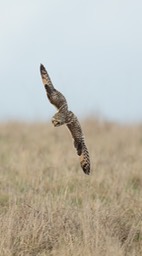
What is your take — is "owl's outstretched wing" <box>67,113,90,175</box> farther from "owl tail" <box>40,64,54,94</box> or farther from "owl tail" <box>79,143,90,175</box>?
"owl tail" <box>40,64,54,94</box>

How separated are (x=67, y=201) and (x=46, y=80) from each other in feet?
10.2

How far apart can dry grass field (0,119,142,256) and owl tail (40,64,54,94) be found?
5.41 ft

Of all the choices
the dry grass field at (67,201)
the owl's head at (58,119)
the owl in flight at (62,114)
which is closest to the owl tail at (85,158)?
the owl in flight at (62,114)

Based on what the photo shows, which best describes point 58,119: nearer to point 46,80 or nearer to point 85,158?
point 46,80

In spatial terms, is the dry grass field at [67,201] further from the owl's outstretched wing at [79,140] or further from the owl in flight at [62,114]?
the owl in flight at [62,114]

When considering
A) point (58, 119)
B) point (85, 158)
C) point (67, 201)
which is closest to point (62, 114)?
point (58, 119)

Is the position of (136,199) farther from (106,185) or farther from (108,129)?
(108,129)

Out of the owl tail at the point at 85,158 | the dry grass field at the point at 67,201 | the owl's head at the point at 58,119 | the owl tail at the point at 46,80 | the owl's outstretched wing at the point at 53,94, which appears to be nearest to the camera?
the owl's head at the point at 58,119

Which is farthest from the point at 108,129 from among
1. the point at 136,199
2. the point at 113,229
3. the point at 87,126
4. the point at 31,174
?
the point at 113,229

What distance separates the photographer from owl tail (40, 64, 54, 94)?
4.24 m

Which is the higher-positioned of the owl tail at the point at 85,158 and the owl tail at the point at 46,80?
the owl tail at the point at 46,80

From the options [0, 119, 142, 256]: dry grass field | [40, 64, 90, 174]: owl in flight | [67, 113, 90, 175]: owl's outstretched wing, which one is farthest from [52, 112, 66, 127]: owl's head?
[0, 119, 142, 256]: dry grass field

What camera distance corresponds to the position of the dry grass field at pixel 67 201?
5.69m

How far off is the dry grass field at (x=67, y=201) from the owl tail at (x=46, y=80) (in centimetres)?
165
